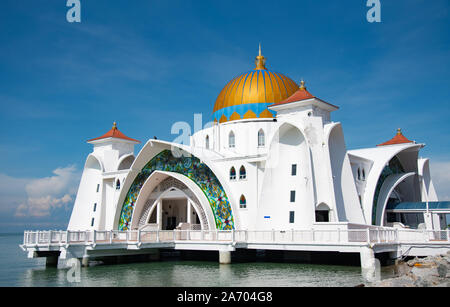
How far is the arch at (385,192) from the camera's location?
2656cm

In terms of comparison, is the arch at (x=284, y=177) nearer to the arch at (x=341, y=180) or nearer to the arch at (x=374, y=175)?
the arch at (x=341, y=180)

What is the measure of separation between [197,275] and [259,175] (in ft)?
25.8

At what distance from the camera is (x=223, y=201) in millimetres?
25328

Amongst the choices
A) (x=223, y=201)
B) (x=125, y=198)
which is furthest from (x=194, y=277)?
(x=125, y=198)

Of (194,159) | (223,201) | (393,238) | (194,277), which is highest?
(194,159)

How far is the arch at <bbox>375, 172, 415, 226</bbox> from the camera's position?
1046 inches

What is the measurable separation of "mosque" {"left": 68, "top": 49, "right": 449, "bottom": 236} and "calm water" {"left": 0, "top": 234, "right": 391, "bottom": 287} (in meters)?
2.86

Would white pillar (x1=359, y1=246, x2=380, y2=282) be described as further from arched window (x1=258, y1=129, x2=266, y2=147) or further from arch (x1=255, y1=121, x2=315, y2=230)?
arched window (x1=258, y1=129, x2=266, y2=147)

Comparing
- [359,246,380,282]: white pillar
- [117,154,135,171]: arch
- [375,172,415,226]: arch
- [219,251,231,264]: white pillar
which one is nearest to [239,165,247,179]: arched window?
[219,251,231,264]: white pillar

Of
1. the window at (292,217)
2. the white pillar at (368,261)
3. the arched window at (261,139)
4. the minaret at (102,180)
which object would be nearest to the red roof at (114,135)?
the minaret at (102,180)

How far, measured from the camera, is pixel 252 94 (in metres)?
30.2

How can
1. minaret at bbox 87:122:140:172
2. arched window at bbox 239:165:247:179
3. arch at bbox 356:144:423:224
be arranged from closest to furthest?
arched window at bbox 239:165:247:179, arch at bbox 356:144:423:224, minaret at bbox 87:122:140:172
